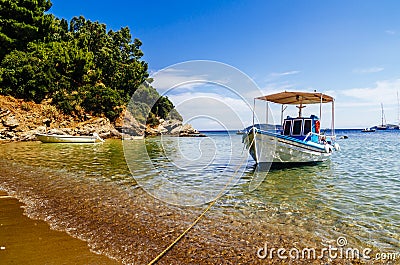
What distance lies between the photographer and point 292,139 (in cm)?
1324

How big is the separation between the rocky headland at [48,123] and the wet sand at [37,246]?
17.0m

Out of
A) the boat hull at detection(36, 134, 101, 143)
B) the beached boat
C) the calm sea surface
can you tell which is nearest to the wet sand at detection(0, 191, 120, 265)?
the calm sea surface

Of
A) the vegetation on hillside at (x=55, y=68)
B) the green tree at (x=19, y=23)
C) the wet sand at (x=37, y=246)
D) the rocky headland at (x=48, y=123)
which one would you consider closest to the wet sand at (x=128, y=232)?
the wet sand at (x=37, y=246)

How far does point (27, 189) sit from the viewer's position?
7973 millimetres

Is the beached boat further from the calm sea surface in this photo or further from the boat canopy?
the calm sea surface

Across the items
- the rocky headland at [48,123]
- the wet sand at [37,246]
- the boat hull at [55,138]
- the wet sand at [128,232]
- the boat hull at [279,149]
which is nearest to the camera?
the wet sand at [37,246]

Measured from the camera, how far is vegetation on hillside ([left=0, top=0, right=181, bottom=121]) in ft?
103

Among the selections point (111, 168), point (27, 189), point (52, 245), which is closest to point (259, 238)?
point (52, 245)

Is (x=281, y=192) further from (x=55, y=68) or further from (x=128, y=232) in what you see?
(x=55, y=68)

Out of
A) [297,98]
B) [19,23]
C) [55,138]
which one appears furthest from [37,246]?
[19,23]

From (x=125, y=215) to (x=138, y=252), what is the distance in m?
1.94

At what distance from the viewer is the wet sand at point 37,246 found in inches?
147

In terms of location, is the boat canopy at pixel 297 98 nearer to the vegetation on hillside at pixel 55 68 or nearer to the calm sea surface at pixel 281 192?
the calm sea surface at pixel 281 192

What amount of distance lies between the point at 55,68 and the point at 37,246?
1510 inches
